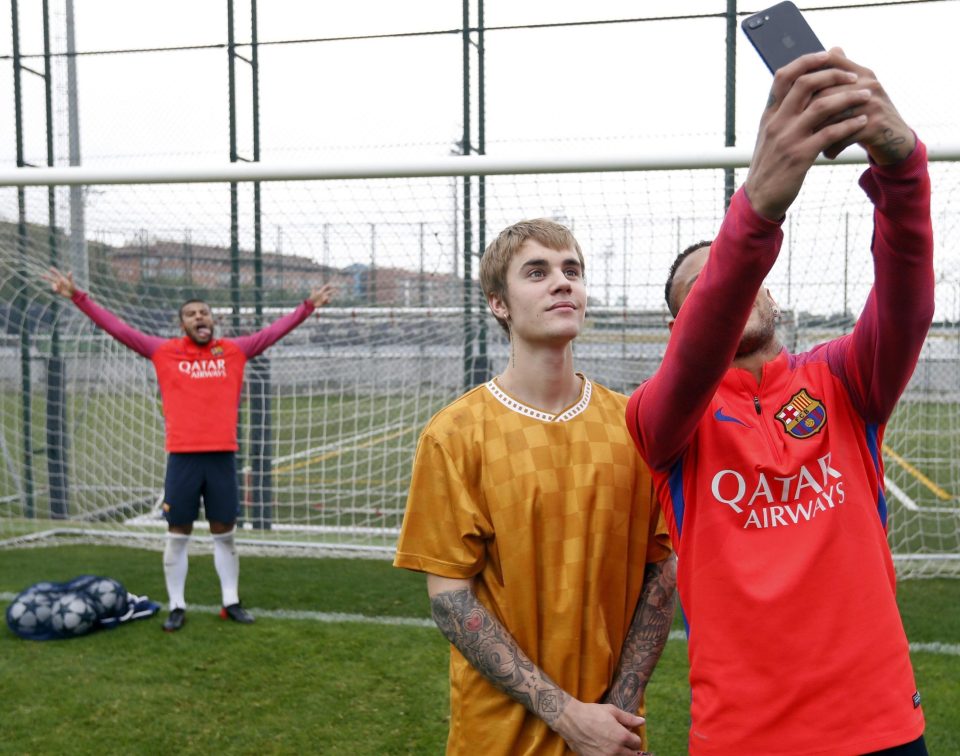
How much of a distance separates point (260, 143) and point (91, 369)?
255cm

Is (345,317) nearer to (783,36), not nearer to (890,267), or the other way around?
(890,267)

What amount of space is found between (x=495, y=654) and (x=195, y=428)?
3939 millimetres

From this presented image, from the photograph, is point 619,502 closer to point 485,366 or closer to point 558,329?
point 558,329

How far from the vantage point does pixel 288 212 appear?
5.89m

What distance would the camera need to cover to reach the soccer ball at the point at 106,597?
4891 millimetres

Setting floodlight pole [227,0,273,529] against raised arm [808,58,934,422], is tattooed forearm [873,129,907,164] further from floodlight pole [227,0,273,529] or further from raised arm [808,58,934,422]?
floodlight pole [227,0,273,529]

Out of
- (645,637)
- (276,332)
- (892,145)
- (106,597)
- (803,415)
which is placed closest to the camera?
(892,145)

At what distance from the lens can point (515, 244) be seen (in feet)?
6.03

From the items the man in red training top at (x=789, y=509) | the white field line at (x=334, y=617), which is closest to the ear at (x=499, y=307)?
the man in red training top at (x=789, y=509)

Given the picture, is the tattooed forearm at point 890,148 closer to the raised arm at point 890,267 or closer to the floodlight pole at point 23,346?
the raised arm at point 890,267

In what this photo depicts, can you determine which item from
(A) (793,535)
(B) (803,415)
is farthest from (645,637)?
(B) (803,415)

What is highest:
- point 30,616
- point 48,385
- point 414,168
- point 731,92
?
point 731,92

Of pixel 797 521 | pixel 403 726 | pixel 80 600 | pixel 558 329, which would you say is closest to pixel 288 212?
pixel 80 600

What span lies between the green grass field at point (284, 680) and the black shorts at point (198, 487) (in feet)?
2.11
